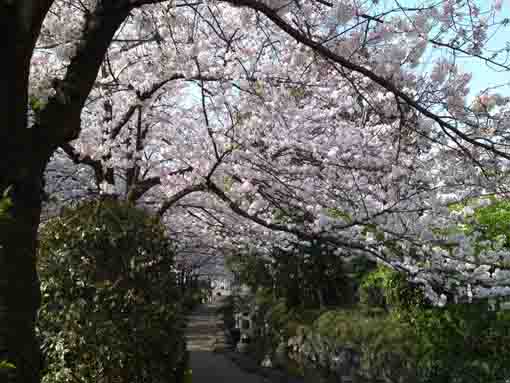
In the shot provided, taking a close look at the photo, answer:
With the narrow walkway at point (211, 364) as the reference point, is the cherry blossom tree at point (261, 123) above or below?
above

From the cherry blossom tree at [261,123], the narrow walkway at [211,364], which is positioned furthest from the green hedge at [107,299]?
the narrow walkway at [211,364]

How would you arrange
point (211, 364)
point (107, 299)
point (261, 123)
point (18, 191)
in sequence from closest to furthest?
point (18, 191), point (107, 299), point (261, 123), point (211, 364)

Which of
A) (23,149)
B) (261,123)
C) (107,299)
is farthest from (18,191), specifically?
(261,123)

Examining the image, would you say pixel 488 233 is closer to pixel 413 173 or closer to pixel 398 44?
pixel 413 173

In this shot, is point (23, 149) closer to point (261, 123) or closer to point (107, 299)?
point (107, 299)

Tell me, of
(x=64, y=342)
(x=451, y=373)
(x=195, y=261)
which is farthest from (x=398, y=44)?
(x=195, y=261)

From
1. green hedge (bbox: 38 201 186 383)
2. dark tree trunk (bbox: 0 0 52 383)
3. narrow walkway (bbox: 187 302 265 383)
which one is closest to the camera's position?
dark tree trunk (bbox: 0 0 52 383)

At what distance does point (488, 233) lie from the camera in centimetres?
788

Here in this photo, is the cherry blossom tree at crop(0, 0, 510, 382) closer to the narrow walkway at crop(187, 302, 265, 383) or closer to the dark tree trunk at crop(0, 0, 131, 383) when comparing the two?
the dark tree trunk at crop(0, 0, 131, 383)

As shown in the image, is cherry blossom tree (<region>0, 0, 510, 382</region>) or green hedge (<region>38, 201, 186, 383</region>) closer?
cherry blossom tree (<region>0, 0, 510, 382</region>)

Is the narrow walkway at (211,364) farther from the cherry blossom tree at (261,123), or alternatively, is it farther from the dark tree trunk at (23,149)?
the dark tree trunk at (23,149)

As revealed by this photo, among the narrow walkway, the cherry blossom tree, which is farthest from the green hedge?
the narrow walkway

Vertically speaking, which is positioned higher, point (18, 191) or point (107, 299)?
point (18, 191)

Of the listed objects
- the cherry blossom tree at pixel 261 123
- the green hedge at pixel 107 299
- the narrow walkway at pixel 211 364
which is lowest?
the narrow walkway at pixel 211 364
